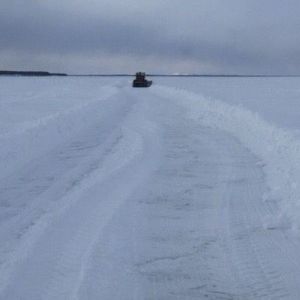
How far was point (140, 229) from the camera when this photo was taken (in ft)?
21.5

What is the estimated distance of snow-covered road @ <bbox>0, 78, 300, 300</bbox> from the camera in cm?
483

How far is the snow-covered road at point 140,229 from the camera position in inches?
190

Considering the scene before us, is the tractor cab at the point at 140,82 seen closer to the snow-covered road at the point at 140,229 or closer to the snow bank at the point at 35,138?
the snow bank at the point at 35,138

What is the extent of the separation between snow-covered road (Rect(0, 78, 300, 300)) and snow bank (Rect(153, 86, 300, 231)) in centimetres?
22

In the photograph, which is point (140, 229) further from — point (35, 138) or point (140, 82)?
point (140, 82)

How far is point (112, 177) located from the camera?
9.62 m

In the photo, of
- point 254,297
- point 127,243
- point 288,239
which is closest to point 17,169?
point 127,243

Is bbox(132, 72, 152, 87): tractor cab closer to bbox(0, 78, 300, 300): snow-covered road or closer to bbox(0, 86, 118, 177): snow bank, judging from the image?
bbox(0, 86, 118, 177): snow bank

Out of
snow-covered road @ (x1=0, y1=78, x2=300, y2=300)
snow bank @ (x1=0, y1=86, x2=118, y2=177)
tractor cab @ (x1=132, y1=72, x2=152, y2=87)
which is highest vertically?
snow-covered road @ (x1=0, y1=78, x2=300, y2=300)

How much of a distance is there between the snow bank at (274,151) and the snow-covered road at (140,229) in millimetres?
224

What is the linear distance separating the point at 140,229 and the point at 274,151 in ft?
20.6

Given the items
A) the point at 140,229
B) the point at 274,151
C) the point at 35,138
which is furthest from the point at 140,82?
the point at 140,229

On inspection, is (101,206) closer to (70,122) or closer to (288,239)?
(288,239)

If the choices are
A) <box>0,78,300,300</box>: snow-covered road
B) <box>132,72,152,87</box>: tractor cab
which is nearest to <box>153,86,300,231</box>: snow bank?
<box>0,78,300,300</box>: snow-covered road
